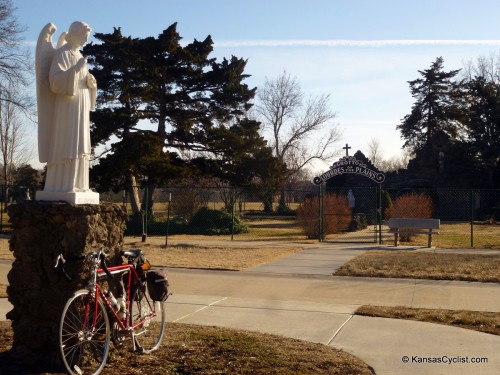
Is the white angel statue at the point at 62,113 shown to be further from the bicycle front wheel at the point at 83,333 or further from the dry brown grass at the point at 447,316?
the dry brown grass at the point at 447,316

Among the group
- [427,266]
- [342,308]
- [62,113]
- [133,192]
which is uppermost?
[62,113]

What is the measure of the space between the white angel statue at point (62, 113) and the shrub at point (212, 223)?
21.3 metres

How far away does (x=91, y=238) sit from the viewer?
227 inches

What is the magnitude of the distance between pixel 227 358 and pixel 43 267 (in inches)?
77.8

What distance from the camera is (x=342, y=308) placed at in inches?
371

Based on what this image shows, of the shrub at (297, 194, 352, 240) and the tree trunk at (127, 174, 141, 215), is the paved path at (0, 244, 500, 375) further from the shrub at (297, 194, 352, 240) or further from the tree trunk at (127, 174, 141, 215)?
the tree trunk at (127, 174, 141, 215)

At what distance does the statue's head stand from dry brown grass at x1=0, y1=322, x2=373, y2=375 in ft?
10.4

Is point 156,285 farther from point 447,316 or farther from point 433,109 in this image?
point 433,109

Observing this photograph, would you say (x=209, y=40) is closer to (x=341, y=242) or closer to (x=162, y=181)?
(x=162, y=181)

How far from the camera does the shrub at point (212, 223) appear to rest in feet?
90.7

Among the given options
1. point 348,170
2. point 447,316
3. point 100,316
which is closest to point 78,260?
point 100,316

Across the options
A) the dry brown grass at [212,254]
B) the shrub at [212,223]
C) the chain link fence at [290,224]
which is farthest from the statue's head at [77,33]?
the shrub at [212,223]

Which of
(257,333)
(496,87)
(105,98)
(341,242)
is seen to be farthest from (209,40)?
(257,333)

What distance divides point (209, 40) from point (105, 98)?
23.8 feet
